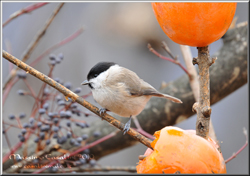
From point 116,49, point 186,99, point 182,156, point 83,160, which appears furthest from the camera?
point 116,49

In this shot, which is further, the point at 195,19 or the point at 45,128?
the point at 45,128

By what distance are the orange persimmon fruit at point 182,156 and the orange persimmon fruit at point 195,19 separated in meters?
0.13

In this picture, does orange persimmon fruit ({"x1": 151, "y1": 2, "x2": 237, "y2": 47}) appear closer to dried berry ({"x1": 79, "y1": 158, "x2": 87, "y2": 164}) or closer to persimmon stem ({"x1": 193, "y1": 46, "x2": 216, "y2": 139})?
persimmon stem ({"x1": 193, "y1": 46, "x2": 216, "y2": 139})

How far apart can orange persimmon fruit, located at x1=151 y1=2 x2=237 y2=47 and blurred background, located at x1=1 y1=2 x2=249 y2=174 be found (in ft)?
3.64

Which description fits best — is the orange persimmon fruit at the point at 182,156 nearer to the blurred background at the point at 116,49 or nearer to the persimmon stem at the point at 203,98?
the persimmon stem at the point at 203,98

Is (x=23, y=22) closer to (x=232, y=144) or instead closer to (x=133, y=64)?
(x=133, y=64)

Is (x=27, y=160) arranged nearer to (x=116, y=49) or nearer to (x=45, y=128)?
(x=45, y=128)

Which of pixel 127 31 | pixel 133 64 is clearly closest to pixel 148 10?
pixel 127 31

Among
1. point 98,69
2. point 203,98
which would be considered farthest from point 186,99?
point 203,98

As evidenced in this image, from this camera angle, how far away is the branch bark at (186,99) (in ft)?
3.26

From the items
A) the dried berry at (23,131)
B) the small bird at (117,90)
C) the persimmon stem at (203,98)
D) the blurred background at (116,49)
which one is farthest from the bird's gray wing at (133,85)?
the blurred background at (116,49)

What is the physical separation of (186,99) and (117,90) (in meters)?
0.30

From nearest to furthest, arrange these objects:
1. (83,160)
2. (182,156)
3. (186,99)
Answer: (182,156), (83,160), (186,99)

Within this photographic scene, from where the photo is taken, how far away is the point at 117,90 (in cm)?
82
